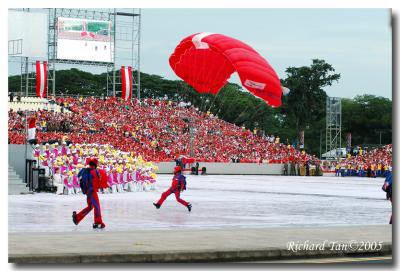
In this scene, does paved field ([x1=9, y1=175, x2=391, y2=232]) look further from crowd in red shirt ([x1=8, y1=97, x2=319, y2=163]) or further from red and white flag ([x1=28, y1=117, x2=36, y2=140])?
crowd in red shirt ([x1=8, y1=97, x2=319, y2=163])

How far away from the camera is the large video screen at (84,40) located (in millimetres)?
78438

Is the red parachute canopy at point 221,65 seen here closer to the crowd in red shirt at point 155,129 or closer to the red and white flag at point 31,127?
the red and white flag at point 31,127

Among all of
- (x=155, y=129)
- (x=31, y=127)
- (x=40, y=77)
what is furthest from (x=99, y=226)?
(x=40, y=77)

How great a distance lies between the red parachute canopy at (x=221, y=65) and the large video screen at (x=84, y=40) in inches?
1767

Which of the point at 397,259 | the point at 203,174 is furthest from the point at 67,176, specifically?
the point at 203,174

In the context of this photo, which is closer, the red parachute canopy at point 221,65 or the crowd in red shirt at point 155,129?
the red parachute canopy at point 221,65

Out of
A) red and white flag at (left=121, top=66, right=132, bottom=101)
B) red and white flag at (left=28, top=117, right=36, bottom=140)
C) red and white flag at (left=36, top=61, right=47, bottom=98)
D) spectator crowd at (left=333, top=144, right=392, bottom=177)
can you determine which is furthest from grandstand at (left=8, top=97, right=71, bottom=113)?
spectator crowd at (left=333, top=144, right=392, bottom=177)

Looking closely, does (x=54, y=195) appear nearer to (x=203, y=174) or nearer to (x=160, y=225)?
(x=160, y=225)

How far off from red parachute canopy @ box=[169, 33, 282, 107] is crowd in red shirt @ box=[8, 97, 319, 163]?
22.6 metres

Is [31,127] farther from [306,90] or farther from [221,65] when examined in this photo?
[306,90]

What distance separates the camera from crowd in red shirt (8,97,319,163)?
59750mm

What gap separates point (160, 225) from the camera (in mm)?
19344

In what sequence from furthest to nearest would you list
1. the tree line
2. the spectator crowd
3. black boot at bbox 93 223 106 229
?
the spectator crowd → the tree line → black boot at bbox 93 223 106 229

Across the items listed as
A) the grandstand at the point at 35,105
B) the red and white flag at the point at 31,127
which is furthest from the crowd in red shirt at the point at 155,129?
the red and white flag at the point at 31,127
